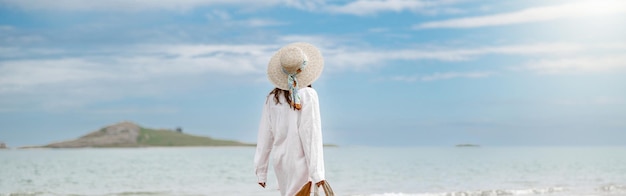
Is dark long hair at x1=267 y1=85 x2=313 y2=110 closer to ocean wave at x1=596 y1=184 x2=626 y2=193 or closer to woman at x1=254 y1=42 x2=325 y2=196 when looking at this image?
woman at x1=254 y1=42 x2=325 y2=196

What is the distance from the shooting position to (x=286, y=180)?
447cm

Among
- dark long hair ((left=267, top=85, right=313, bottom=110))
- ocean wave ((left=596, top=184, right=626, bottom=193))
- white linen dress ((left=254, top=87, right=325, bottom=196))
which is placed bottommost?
ocean wave ((left=596, top=184, right=626, bottom=193))

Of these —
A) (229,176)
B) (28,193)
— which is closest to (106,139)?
(229,176)

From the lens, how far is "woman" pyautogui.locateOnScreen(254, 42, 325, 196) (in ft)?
14.1

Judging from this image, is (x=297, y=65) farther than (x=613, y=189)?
No

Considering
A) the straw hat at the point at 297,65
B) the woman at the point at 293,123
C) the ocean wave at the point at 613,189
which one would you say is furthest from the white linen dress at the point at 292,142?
the ocean wave at the point at 613,189

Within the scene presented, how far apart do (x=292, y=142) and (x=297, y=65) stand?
0.45 metres

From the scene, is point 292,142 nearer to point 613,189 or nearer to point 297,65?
point 297,65

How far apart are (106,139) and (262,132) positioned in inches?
2424

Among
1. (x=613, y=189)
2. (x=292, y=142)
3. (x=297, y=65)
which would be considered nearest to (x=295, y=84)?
(x=297, y=65)

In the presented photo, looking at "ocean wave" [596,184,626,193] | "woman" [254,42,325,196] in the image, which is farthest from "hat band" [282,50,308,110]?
"ocean wave" [596,184,626,193]

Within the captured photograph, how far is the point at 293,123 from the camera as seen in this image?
14.3 ft

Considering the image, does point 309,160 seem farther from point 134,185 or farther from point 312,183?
point 134,185

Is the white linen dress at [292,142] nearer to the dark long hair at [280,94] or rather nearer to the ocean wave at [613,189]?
the dark long hair at [280,94]
